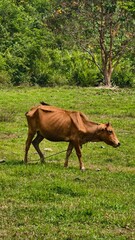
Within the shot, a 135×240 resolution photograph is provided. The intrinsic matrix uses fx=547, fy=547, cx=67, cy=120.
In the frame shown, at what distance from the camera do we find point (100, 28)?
36.0 meters

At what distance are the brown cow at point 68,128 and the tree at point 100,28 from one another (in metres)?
23.2

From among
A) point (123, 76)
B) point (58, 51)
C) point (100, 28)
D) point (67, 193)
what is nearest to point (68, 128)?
point (67, 193)

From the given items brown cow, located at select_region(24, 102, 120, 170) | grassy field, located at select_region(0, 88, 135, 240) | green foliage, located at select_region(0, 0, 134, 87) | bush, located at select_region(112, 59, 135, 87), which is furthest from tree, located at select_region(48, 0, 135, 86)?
brown cow, located at select_region(24, 102, 120, 170)

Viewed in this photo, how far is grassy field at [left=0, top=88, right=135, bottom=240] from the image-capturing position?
719 centimetres

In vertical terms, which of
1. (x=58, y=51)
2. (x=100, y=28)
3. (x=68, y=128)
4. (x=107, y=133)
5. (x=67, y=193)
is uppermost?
(x=100, y=28)

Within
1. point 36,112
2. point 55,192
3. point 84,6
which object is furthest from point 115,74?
point 55,192

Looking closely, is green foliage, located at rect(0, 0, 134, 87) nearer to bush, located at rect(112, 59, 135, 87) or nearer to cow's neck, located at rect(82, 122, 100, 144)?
bush, located at rect(112, 59, 135, 87)

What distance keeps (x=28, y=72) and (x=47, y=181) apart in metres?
28.4

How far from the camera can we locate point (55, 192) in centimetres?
910

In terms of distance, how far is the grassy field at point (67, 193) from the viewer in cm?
719

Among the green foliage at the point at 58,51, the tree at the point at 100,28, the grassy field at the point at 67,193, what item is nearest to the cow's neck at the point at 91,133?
the grassy field at the point at 67,193

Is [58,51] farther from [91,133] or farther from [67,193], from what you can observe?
[67,193]

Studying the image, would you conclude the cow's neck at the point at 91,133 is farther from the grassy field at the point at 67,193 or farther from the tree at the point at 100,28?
the tree at the point at 100,28

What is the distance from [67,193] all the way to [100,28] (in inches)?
1099
